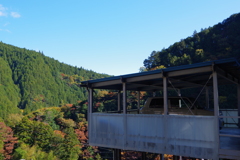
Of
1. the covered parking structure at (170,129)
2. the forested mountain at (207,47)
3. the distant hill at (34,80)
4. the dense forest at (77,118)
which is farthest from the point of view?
the distant hill at (34,80)

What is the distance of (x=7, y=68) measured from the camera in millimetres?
100812

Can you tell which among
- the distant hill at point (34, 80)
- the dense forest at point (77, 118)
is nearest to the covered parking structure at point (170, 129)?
the dense forest at point (77, 118)

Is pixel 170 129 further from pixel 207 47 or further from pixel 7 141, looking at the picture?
pixel 7 141

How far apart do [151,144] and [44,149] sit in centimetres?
3894

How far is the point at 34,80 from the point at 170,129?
103603 mm

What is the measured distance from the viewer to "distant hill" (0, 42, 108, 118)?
8931cm

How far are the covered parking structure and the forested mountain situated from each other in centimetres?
3057

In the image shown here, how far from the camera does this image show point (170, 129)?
800 centimetres

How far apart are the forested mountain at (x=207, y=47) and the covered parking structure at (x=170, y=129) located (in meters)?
30.6

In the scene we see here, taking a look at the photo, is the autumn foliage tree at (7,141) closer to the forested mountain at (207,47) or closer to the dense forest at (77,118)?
the dense forest at (77,118)

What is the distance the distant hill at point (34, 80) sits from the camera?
293 ft

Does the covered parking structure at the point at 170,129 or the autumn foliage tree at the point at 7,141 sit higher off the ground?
the covered parking structure at the point at 170,129

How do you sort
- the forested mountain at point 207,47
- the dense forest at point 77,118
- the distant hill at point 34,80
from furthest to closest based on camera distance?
the distant hill at point 34,80 → the dense forest at point 77,118 → the forested mountain at point 207,47

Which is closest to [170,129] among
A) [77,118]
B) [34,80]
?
[77,118]
